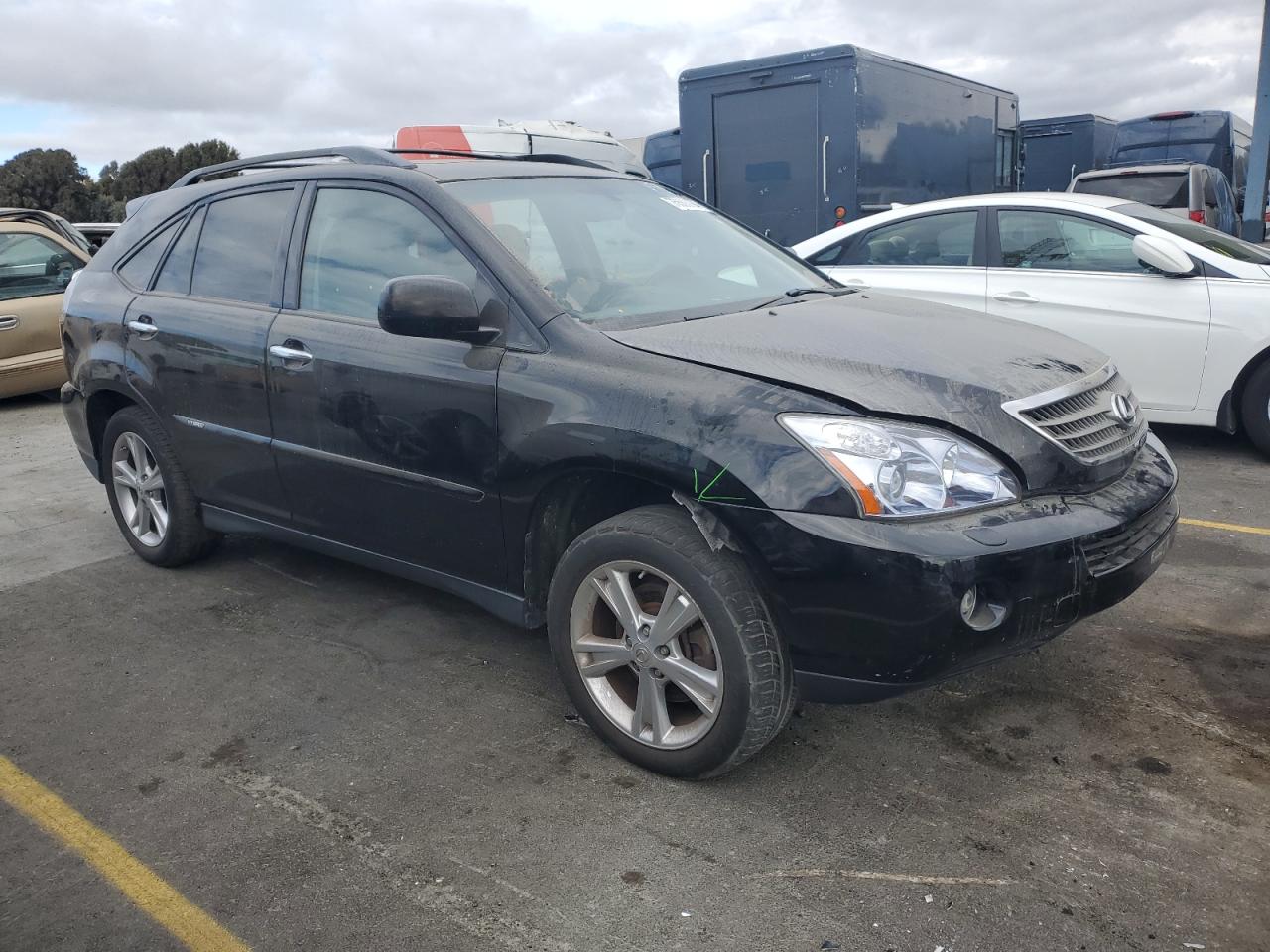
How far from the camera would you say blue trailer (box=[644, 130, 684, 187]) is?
16.2 m

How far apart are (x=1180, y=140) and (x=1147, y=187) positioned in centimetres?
814

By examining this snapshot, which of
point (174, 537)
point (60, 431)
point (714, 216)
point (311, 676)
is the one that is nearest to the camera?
point (311, 676)

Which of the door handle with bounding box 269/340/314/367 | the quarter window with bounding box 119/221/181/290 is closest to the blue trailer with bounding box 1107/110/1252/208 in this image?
the quarter window with bounding box 119/221/181/290

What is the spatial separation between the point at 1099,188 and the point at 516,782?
10.3 meters

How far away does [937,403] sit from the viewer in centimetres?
279

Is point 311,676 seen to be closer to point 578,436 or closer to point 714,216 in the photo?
point 578,436

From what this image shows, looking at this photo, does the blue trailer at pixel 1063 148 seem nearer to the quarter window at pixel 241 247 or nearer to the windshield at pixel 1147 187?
the windshield at pixel 1147 187

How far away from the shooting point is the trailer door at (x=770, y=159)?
408 inches

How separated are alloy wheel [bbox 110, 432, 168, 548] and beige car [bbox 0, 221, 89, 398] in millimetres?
5113

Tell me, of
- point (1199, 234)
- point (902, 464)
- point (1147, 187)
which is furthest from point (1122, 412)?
point (1147, 187)

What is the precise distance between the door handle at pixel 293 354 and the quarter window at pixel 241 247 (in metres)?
0.28

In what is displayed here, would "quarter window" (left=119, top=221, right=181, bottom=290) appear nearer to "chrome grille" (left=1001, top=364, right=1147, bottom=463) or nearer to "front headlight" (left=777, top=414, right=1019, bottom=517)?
"front headlight" (left=777, top=414, right=1019, bottom=517)

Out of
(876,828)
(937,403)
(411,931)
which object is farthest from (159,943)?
(937,403)

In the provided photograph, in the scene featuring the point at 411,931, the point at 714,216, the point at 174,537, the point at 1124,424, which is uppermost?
the point at 714,216
